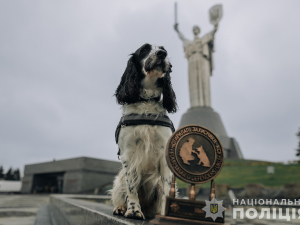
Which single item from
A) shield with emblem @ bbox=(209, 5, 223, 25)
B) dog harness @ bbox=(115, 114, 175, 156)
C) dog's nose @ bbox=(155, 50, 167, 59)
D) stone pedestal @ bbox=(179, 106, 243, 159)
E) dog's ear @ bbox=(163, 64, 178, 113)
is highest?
shield with emblem @ bbox=(209, 5, 223, 25)

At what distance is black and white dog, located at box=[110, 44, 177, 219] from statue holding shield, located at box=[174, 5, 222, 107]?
2652cm

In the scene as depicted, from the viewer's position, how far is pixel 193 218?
56.4 inches

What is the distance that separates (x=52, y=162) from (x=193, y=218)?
3244 cm

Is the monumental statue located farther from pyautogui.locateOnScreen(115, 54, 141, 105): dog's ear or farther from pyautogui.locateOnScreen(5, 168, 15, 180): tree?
pyautogui.locateOnScreen(5, 168, 15, 180): tree

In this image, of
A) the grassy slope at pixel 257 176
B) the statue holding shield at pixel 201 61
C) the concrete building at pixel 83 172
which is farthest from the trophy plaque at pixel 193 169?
the statue holding shield at pixel 201 61

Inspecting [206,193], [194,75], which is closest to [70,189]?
[206,193]

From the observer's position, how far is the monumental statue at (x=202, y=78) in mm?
26969

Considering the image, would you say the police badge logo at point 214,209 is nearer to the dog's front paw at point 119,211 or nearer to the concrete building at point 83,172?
the dog's front paw at point 119,211

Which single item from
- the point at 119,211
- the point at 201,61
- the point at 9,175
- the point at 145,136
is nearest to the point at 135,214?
the point at 119,211

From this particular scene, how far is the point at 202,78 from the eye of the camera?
28766 millimetres

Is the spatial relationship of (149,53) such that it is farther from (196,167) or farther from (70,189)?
(70,189)

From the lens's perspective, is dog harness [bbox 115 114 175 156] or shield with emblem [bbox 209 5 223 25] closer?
dog harness [bbox 115 114 175 156]

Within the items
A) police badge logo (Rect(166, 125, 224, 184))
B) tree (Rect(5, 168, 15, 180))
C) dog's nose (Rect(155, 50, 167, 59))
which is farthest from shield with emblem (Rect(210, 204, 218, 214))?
tree (Rect(5, 168, 15, 180))

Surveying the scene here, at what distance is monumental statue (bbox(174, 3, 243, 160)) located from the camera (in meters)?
27.0
